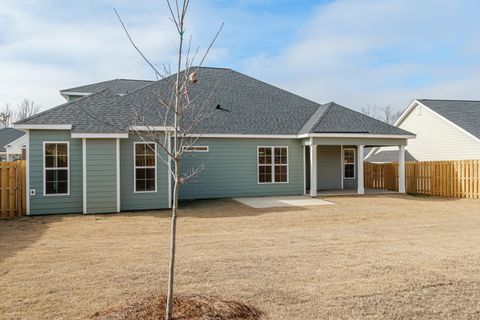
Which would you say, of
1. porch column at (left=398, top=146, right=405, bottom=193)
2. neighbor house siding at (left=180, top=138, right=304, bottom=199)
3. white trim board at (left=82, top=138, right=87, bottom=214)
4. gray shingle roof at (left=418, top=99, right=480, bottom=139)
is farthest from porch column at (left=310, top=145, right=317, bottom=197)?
gray shingle roof at (left=418, top=99, right=480, bottom=139)

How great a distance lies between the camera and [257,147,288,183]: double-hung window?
18.3 m

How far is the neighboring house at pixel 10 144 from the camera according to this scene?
100ft

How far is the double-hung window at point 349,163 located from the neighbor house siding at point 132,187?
11160 mm

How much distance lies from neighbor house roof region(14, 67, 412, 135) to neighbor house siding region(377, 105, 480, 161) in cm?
543

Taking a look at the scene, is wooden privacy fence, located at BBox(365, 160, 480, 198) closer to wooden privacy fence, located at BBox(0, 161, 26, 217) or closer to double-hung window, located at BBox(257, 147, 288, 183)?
double-hung window, located at BBox(257, 147, 288, 183)

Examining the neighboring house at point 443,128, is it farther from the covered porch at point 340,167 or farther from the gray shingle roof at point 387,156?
the covered porch at point 340,167

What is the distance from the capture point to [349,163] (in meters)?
21.7

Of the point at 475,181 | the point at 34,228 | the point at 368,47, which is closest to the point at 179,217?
the point at 34,228

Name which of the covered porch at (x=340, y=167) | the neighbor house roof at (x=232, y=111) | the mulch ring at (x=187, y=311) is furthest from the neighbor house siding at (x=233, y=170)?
the mulch ring at (x=187, y=311)

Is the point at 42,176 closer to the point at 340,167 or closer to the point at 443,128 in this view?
the point at 340,167

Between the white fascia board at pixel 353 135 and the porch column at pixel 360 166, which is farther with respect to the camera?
the porch column at pixel 360 166

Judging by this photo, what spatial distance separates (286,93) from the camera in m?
22.1

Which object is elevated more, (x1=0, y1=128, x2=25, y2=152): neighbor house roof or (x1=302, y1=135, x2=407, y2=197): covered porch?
(x1=0, y1=128, x2=25, y2=152): neighbor house roof

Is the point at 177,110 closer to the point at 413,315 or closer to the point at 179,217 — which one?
the point at 413,315
